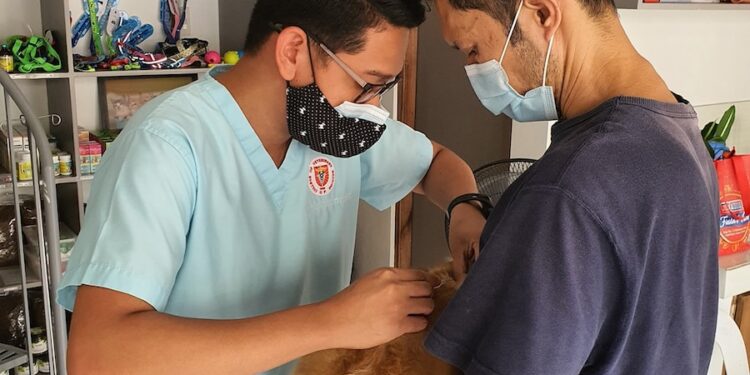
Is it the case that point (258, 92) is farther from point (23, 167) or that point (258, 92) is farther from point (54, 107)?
point (54, 107)

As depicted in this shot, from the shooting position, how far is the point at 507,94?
100cm

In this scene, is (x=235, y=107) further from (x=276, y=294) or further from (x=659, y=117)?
(x=659, y=117)

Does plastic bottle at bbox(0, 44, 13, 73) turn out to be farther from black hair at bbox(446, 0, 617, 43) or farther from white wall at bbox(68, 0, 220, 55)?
black hair at bbox(446, 0, 617, 43)

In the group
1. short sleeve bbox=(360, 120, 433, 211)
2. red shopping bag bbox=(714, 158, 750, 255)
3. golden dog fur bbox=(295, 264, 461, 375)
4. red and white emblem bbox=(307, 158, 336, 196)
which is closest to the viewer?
golden dog fur bbox=(295, 264, 461, 375)

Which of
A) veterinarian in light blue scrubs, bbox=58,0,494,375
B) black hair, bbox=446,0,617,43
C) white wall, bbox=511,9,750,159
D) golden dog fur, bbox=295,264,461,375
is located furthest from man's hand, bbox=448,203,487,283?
white wall, bbox=511,9,750,159

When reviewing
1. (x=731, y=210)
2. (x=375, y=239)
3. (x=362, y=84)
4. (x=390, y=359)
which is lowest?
(x=375, y=239)

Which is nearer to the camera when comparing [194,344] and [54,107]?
[194,344]

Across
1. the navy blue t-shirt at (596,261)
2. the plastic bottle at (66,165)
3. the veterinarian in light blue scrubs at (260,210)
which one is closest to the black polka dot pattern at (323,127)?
the veterinarian in light blue scrubs at (260,210)

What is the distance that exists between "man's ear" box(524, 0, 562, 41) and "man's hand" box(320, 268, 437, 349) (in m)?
0.36

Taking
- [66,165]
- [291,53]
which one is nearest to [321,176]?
[291,53]

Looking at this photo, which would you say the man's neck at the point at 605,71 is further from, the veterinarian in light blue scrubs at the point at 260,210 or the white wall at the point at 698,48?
the white wall at the point at 698,48

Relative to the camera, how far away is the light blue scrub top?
35.3 inches

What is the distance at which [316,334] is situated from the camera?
2.83 feet

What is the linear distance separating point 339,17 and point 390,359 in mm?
491
